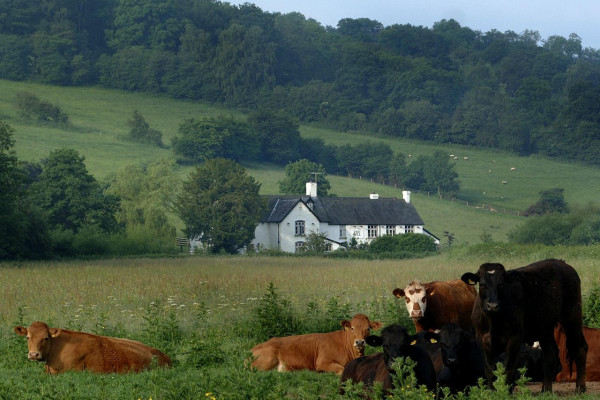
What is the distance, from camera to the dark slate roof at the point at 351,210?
106500 mm

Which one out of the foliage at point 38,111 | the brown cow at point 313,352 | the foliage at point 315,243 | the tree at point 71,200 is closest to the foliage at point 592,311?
the brown cow at point 313,352

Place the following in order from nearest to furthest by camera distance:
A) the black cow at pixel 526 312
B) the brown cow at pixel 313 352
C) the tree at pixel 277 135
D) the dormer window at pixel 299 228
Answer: the black cow at pixel 526 312 < the brown cow at pixel 313 352 < the dormer window at pixel 299 228 < the tree at pixel 277 135

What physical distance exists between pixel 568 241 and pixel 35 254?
54.1 meters

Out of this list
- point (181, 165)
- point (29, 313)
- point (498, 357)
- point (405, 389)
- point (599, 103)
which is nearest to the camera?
point (405, 389)

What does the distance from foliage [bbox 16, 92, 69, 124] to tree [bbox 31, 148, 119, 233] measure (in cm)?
5943

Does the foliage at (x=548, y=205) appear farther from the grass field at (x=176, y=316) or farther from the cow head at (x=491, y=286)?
the cow head at (x=491, y=286)

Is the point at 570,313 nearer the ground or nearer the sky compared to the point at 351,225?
nearer the sky

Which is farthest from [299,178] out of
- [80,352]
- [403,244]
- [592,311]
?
[80,352]

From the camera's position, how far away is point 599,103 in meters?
187

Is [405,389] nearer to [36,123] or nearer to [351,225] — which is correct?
[351,225]

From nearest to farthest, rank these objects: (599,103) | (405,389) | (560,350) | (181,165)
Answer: (405,389)
(560,350)
(181,165)
(599,103)

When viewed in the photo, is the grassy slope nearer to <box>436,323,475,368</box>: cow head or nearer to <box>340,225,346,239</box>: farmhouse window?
<box>340,225,346,239</box>: farmhouse window

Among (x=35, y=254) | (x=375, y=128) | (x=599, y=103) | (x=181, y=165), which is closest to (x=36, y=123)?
(x=181, y=165)

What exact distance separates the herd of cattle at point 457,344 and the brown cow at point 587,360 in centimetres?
2
